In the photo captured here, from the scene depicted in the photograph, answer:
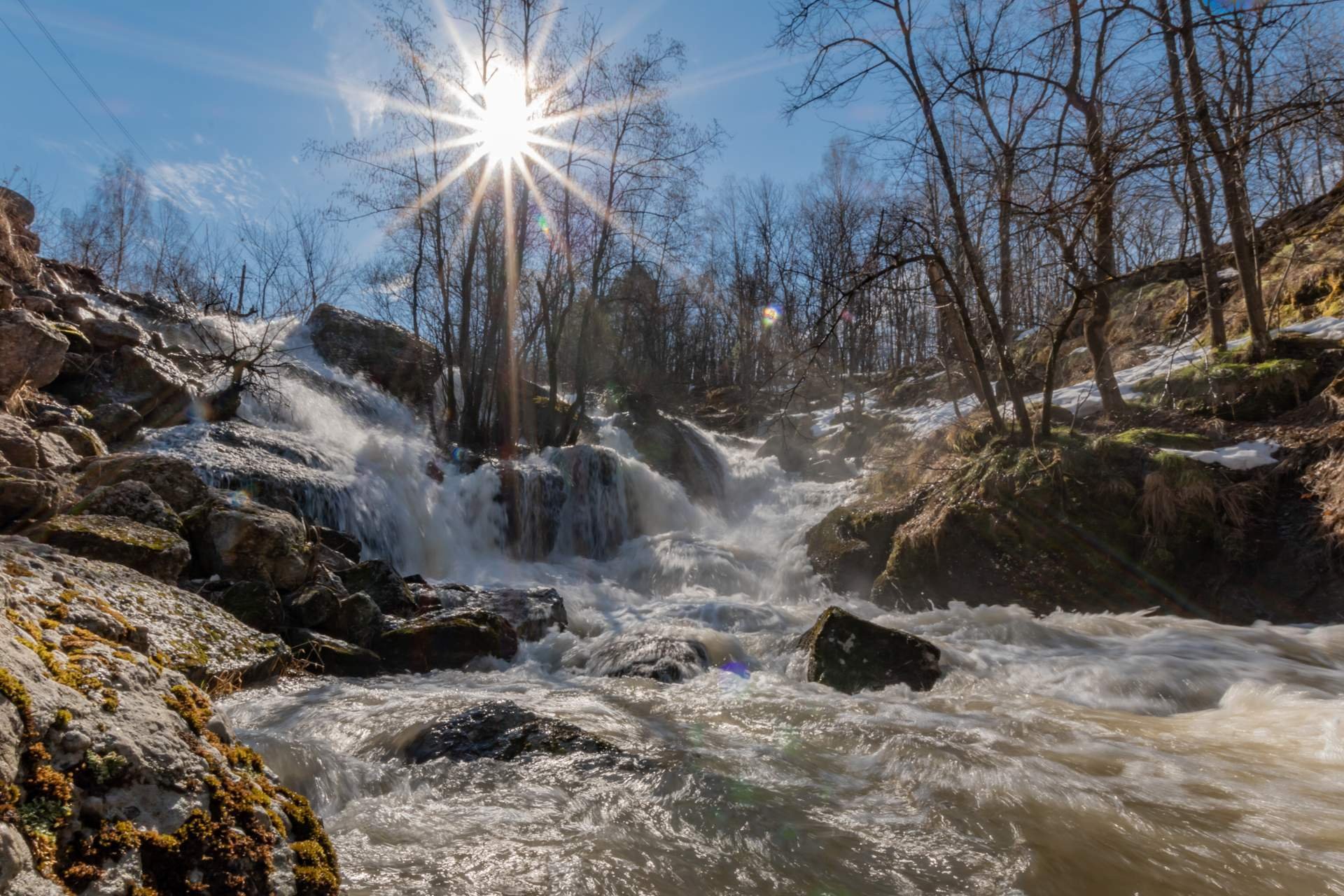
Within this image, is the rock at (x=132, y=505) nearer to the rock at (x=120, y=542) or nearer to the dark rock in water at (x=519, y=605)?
the rock at (x=120, y=542)

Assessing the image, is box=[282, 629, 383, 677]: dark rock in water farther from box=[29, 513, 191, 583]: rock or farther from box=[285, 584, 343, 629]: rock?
box=[29, 513, 191, 583]: rock

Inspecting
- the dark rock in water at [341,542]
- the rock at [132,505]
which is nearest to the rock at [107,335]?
the dark rock in water at [341,542]

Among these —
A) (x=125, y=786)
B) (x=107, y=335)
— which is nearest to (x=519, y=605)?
(x=125, y=786)

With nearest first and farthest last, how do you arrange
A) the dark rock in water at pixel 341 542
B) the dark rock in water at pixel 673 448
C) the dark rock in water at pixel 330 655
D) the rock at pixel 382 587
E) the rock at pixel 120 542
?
1. the rock at pixel 120 542
2. the dark rock in water at pixel 330 655
3. the rock at pixel 382 587
4. the dark rock in water at pixel 341 542
5. the dark rock in water at pixel 673 448

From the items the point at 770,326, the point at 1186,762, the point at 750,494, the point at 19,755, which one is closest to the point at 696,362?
the point at 770,326

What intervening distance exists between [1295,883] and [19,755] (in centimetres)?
391

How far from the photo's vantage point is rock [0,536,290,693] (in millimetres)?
2297

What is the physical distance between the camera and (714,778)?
3525mm

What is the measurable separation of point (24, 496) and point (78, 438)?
339 centimetres

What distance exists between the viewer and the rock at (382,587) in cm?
734

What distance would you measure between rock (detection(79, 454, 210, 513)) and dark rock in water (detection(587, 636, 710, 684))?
4.45m

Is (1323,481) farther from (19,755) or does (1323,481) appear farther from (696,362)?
(696,362)

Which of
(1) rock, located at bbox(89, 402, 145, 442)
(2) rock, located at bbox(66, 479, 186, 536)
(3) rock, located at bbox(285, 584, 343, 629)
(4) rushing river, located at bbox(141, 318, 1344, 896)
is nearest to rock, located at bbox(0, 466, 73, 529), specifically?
(2) rock, located at bbox(66, 479, 186, 536)

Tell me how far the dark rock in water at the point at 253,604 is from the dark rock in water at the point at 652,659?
9.30 feet
